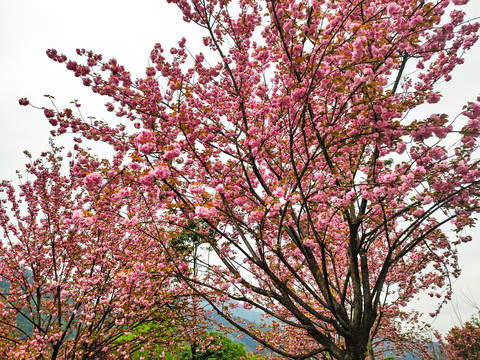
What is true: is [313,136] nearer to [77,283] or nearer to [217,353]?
[77,283]

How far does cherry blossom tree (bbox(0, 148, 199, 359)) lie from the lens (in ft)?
21.9

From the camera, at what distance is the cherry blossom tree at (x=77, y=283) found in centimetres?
667

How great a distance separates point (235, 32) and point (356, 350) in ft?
22.6

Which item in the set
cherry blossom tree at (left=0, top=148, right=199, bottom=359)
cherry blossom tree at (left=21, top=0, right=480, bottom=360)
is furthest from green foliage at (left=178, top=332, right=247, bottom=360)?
cherry blossom tree at (left=21, top=0, right=480, bottom=360)

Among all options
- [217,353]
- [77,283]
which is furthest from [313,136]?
[217,353]

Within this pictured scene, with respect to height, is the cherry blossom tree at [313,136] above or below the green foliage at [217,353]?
above

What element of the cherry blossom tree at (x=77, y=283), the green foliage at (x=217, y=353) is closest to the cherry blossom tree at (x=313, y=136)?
the cherry blossom tree at (x=77, y=283)

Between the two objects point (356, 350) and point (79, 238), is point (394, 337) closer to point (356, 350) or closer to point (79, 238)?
point (356, 350)

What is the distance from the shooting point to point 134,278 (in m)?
6.07

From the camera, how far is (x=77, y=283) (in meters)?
7.12

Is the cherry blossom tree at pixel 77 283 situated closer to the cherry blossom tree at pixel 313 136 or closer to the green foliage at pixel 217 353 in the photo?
the cherry blossom tree at pixel 313 136

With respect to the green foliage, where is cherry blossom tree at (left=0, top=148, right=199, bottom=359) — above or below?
above

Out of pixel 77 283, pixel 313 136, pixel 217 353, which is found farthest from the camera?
pixel 217 353

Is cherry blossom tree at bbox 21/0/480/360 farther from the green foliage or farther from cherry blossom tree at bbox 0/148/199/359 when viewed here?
the green foliage
